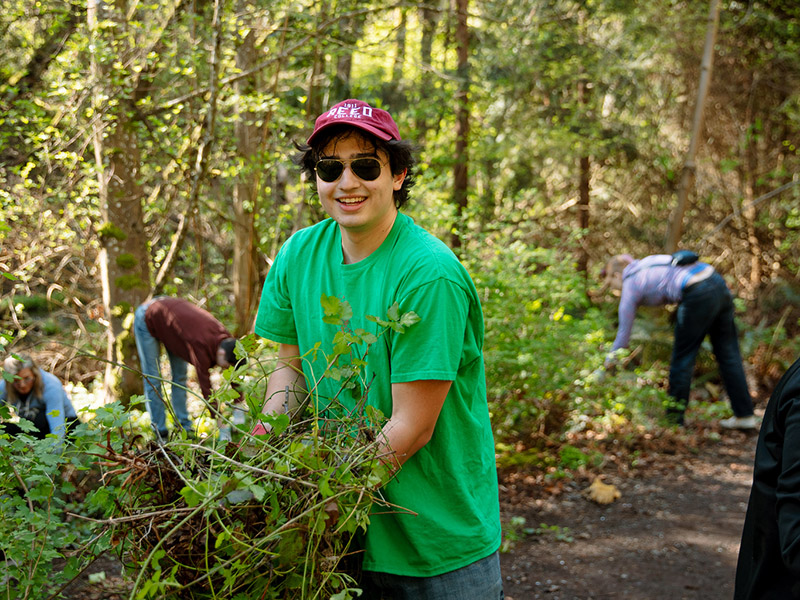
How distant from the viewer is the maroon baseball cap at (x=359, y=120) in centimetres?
207

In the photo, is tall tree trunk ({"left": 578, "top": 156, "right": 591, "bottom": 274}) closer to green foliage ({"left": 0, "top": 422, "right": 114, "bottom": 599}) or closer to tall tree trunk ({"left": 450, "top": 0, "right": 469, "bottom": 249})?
tall tree trunk ({"left": 450, "top": 0, "right": 469, "bottom": 249})

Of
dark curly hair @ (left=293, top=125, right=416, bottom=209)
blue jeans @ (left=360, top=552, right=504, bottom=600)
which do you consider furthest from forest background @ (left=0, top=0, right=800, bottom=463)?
blue jeans @ (left=360, top=552, right=504, bottom=600)

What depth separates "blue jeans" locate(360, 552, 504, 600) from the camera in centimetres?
196

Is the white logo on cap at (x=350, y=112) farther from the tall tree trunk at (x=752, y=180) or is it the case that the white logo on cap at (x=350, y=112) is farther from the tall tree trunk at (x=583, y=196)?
the tall tree trunk at (x=583, y=196)

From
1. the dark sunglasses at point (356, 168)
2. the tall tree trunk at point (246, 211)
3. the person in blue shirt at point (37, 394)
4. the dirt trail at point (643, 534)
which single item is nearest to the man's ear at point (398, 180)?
the dark sunglasses at point (356, 168)

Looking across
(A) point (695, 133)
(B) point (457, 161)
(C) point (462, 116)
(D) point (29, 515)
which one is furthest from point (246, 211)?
(D) point (29, 515)

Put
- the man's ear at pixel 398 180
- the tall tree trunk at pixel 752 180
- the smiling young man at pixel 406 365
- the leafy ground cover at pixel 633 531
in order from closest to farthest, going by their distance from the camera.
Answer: the smiling young man at pixel 406 365 < the man's ear at pixel 398 180 < the leafy ground cover at pixel 633 531 < the tall tree trunk at pixel 752 180

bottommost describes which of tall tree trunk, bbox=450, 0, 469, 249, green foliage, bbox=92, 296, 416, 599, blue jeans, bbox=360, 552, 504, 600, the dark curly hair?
blue jeans, bbox=360, 552, 504, 600

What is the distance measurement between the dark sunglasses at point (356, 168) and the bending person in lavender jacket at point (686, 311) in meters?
5.03

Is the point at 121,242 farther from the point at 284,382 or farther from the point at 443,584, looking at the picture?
the point at 443,584

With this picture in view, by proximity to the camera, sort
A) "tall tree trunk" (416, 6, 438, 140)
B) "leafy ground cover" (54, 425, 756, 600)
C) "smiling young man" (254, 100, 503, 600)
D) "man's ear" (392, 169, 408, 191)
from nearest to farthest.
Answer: "smiling young man" (254, 100, 503, 600)
"man's ear" (392, 169, 408, 191)
"leafy ground cover" (54, 425, 756, 600)
"tall tree trunk" (416, 6, 438, 140)

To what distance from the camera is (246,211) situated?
8.02 m

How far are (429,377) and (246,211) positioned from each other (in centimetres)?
654

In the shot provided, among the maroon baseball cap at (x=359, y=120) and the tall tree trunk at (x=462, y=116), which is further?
the tall tree trunk at (x=462, y=116)
